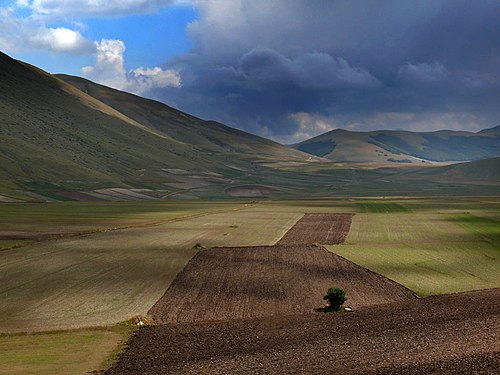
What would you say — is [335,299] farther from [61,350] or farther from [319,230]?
[319,230]

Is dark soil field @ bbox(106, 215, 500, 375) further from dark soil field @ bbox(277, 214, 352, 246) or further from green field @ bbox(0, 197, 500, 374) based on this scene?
dark soil field @ bbox(277, 214, 352, 246)

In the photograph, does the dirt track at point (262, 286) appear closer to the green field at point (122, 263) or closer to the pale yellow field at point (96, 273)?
the green field at point (122, 263)

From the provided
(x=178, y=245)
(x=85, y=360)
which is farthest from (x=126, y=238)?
(x=85, y=360)

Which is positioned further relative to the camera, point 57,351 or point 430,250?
point 430,250

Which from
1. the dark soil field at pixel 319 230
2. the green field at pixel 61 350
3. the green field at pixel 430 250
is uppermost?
the green field at pixel 430 250

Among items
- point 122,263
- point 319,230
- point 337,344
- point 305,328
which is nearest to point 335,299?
point 305,328

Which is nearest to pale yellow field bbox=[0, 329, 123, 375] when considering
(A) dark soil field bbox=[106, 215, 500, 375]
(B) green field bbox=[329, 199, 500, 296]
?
(A) dark soil field bbox=[106, 215, 500, 375]

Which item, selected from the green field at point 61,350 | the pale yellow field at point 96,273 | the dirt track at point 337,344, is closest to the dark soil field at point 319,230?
the pale yellow field at point 96,273
